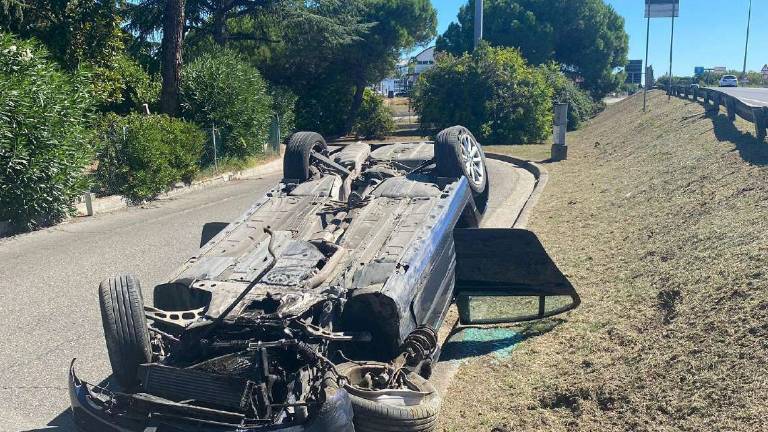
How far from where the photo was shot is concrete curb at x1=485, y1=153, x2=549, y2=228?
11.0 metres

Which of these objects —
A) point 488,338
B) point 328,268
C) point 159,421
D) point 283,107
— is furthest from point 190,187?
point 159,421

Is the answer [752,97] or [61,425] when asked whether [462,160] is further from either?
[752,97]

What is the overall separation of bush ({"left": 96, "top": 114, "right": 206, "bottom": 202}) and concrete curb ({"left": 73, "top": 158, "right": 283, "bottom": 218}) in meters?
0.29

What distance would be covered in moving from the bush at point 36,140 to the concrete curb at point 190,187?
0.97 meters

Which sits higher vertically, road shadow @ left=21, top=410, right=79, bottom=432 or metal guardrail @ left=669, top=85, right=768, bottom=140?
metal guardrail @ left=669, top=85, right=768, bottom=140

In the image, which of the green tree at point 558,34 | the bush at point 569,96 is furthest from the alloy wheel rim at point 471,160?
the green tree at point 558,34

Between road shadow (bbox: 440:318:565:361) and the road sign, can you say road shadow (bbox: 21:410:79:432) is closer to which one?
road shadow (bbox: 440:318:565:361)

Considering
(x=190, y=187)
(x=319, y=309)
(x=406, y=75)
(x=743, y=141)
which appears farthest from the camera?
(x=406, y=75)

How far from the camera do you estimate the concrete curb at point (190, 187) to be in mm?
12711

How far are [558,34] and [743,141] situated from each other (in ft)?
109

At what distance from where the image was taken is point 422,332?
16.1 feet

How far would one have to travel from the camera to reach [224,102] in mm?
18641

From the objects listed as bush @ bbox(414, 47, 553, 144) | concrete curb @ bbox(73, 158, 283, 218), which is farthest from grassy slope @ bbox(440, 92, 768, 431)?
bush @ bbox(414, 47, 553, 144)

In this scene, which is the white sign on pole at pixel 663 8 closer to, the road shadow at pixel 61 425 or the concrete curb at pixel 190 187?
the concrete curb at pixel 190 187
